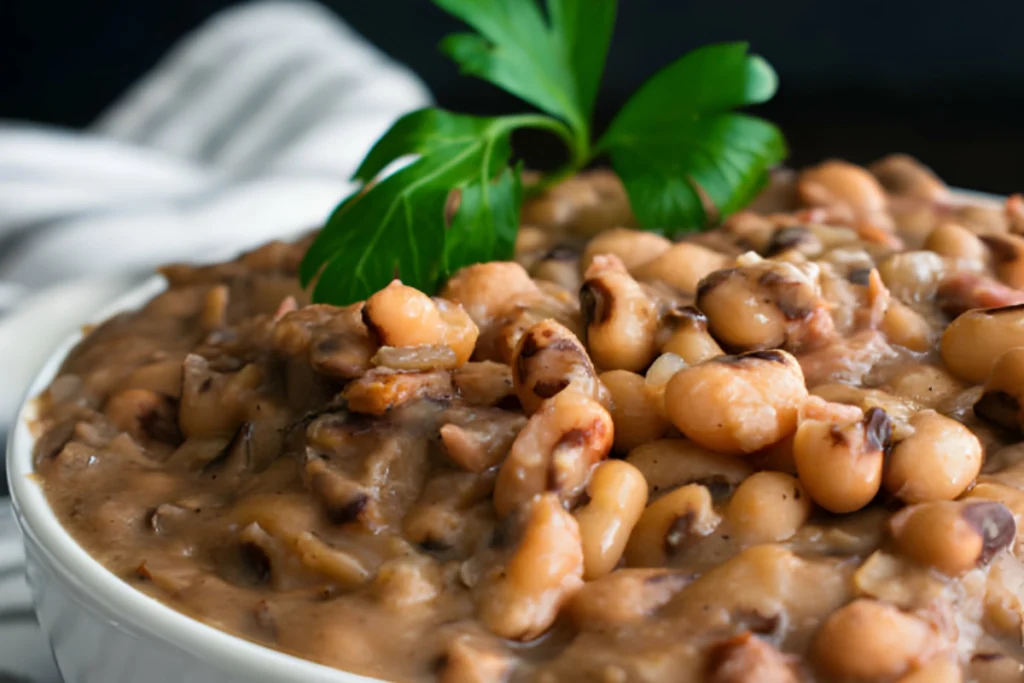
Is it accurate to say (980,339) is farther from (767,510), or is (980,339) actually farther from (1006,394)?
(767,510)

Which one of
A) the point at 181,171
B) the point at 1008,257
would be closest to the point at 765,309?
the point at 1008,257

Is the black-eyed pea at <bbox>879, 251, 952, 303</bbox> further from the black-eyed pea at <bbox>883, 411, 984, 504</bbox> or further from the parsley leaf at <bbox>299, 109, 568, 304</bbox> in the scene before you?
the parsley leaf at <bbox>299, 109, 568, 304</bbox>

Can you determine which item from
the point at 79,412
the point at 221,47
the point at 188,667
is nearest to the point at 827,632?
the point at 188,667

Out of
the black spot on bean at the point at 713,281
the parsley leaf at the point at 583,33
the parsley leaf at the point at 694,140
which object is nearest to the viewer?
the black spot on bean at the point at 713,281

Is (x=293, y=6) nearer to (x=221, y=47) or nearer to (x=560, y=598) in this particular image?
(x=221, y=47)

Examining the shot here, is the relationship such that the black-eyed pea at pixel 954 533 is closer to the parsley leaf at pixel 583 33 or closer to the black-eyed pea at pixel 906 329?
the black-eyed pea at pixel 906 329

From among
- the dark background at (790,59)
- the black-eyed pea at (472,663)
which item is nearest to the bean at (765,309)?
the black-eyed pea at (472,663)
